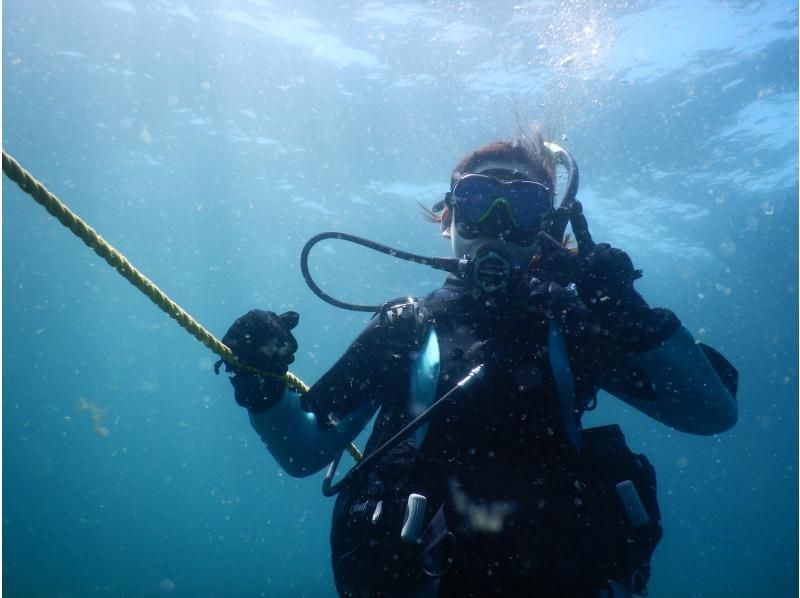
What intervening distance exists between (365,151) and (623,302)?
18697mm

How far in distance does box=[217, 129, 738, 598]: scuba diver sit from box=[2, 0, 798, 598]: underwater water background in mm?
2017

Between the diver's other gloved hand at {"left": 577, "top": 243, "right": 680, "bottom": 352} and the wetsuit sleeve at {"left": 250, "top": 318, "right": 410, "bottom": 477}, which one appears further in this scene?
the wetsuit sleeve at {"left": 250, "top": 318, "right": 410, "bottom": 477}

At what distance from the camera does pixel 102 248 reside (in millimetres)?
2006

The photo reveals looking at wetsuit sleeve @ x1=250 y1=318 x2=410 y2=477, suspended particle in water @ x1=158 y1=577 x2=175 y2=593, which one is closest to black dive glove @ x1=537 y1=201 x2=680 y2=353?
wetsuit sleeve @ x1=250 y1=318 x2=410 y2=477

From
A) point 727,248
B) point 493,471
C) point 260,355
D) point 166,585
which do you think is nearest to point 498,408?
point 493,471

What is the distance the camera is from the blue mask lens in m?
3.09

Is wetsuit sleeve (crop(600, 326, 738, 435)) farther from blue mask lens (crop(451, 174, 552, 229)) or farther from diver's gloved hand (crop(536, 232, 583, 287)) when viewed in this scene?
blue mask lens (crop(451, 174, 552, 229))

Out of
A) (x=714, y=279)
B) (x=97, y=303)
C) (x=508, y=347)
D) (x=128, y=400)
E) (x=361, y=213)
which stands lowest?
(x=508, y=347)

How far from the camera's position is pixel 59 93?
19453 millimetres

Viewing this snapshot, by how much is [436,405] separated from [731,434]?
57.2 metres

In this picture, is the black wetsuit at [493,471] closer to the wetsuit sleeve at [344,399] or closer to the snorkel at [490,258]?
the wetsuit sleeve at [344,399]

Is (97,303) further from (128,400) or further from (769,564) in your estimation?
(769,564)

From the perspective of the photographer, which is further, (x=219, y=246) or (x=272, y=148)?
(x=219, y=246)

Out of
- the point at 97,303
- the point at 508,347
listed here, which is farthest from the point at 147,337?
the point at 508,347
